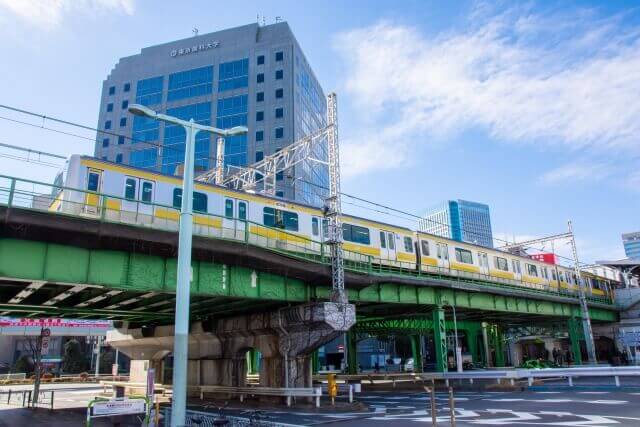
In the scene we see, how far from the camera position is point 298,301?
24594 millimetres

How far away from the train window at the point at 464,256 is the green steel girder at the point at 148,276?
10662mm

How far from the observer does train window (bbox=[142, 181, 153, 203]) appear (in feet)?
71.6

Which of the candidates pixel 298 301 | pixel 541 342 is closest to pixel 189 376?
pixel 298 301

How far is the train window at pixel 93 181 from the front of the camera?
2010 cm

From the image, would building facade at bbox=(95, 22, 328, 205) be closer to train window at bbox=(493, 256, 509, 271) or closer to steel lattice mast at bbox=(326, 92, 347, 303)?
train window at bbox=(493, 256, 509, 271)

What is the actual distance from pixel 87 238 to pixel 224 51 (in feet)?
257

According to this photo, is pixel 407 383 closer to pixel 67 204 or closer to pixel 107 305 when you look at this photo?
pixel 107 305

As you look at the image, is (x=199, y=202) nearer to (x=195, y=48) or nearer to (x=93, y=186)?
(x=93, y=186)

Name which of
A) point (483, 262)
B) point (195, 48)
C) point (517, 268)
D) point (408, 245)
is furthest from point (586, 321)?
point (195, 48)

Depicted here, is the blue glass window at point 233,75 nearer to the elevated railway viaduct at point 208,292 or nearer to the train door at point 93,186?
the elevated railway viaduct at point 208,292

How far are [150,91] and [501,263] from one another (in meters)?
71.2

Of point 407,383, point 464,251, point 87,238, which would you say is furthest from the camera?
point 464,251

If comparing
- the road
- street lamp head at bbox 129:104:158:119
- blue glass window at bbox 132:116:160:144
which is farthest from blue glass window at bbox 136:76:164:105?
street lamp head at bbox 129:104:158:119

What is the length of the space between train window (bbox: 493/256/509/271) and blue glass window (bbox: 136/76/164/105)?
6780 cm
